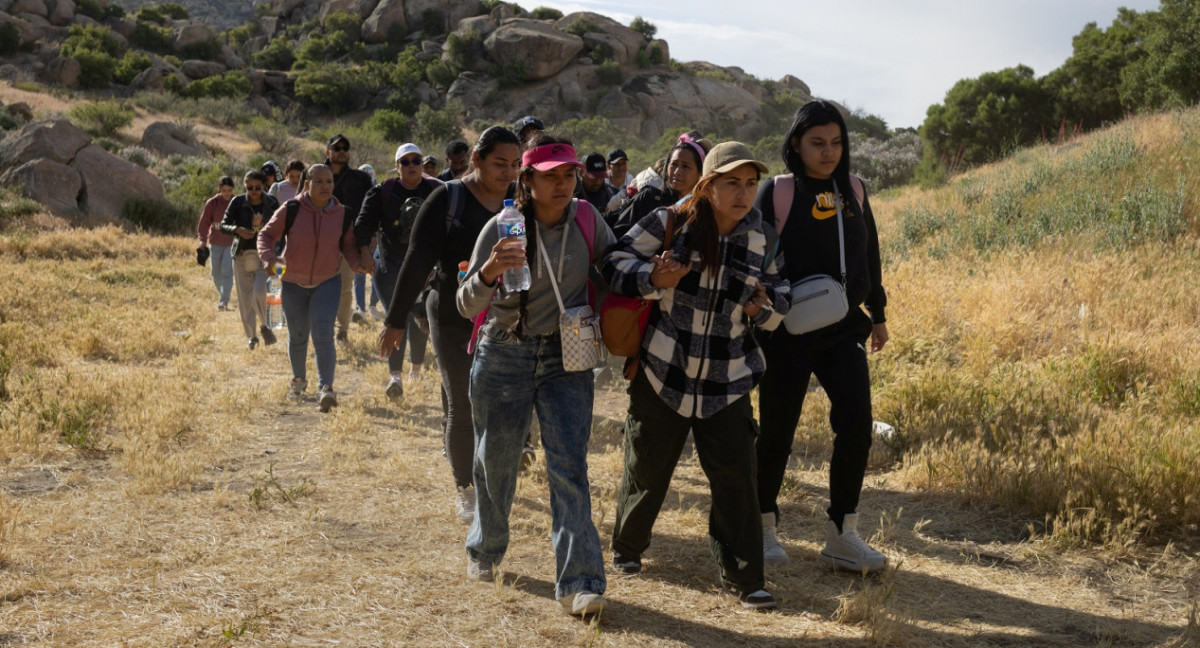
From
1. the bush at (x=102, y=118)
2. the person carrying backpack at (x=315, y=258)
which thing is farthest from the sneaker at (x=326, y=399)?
the bush at (x=102, y=118)

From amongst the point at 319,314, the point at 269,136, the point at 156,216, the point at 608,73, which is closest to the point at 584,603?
the point at 319,314

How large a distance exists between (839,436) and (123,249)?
17959 millimetres

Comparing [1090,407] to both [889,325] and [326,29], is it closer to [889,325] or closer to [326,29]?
[889,325]

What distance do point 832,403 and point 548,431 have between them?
4.65 ft

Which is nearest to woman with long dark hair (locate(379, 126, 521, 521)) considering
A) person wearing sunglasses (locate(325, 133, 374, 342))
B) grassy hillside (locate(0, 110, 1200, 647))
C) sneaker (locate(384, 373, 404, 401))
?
grassy hillside (locate(0, 110, 1200, 647))

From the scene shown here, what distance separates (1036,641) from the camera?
4031 mm

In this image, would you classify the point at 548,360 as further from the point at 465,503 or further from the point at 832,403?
the point at 465,503

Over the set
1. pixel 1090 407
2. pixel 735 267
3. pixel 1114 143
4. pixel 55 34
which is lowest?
pixel 1090 407

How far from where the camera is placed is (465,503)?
213 inches

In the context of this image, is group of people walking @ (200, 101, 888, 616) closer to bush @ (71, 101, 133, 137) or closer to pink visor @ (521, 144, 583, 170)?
pink visor @ (521, 144, 583, 170)

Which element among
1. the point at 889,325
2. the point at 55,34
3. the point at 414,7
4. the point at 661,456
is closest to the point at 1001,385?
the point at 889,325

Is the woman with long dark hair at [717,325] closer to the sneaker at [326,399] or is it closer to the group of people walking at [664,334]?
the group of people walking at [664,334]

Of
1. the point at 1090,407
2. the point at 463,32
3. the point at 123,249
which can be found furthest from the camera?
the point at 463,32

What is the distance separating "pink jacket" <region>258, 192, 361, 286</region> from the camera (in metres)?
7.88
